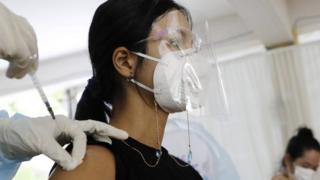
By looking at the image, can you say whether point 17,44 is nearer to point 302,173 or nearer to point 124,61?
point 124,61

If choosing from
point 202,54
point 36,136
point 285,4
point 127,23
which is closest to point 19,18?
point 36,136

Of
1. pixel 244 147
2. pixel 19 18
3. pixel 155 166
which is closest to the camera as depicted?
pixel 19 18

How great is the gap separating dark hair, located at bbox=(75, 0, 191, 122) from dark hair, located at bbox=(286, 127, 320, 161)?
1940mm

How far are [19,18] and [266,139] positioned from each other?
9.69 ft

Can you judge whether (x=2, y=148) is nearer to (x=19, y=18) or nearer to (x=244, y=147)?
(x=19, y=18)

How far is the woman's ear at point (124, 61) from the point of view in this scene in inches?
46.2

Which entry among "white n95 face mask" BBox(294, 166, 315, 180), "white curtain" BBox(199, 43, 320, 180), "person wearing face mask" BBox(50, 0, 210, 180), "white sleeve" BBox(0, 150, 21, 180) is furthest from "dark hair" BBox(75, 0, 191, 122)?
"white curtain" BBox(199, 43, 320, 180)

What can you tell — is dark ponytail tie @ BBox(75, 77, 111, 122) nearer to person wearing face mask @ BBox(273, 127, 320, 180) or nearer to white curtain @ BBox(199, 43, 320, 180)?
person wearing face mask @ BBox(273, 127, 320, 180)

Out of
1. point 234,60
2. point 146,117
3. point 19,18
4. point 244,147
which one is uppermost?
point 19,18

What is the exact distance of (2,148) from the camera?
3.27ft

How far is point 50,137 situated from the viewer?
970 mm

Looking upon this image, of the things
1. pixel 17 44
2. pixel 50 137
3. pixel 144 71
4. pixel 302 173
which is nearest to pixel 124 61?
pixel 144 71

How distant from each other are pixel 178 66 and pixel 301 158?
1.93m

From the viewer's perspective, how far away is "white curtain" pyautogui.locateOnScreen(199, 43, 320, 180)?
3557mm
